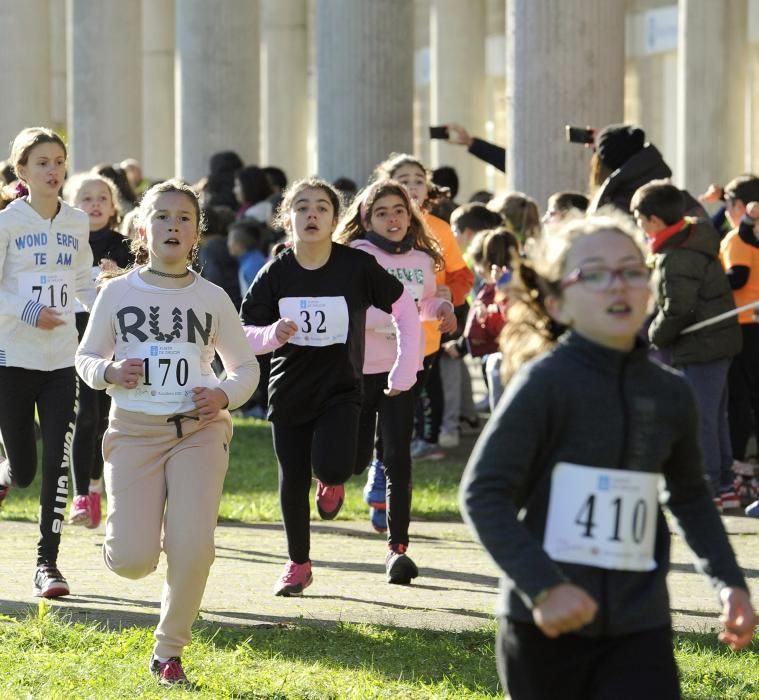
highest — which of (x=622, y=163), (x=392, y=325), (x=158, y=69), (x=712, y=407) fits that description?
(x=158, y=69)

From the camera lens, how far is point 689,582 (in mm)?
7727

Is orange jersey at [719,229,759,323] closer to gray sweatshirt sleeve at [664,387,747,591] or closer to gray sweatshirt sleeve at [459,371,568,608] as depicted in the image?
gray sweatshirt sleeve at [664,387,747,591]

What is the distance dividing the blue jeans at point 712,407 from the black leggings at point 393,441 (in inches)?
95.8

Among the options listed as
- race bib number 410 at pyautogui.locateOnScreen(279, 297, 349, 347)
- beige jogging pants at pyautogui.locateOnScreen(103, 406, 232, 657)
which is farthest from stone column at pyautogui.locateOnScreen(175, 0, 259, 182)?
beige jogging pants at pyautogui.locateOnScreen(103, 406, 232, 657)

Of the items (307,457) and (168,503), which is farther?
(307,457)

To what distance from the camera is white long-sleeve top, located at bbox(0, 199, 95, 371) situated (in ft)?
24.1

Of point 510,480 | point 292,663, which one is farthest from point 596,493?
point 292,663

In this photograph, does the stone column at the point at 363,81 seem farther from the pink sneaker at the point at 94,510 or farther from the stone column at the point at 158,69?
the stone column at the point at 158,69

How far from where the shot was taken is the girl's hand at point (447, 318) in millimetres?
8227

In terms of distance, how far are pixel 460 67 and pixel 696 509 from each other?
3103 centimetres

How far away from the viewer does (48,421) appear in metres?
7.37

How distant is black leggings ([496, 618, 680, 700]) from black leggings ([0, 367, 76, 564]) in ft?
13.1

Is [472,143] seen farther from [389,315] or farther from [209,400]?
[209,400]

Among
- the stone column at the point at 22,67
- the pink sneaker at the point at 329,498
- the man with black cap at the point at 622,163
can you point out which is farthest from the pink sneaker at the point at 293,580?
the stone column at the point at 22,67
